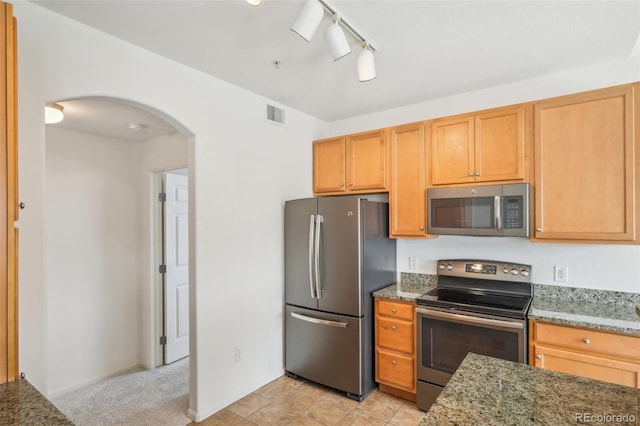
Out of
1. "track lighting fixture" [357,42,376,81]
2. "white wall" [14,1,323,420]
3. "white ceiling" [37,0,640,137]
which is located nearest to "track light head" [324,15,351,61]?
"white ceiling" [37,0,640,137]

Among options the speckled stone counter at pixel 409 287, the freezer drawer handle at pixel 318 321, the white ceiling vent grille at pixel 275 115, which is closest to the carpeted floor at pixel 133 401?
the freezer drawer handle at pixel 318 321

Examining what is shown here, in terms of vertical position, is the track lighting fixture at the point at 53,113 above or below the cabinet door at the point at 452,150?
above

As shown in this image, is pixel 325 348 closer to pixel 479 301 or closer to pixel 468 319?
pixel 468 319

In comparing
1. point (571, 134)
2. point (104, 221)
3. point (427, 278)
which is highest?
point (571, 134)

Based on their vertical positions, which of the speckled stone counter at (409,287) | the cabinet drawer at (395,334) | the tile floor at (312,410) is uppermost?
the speckled stone counter at (409,287)

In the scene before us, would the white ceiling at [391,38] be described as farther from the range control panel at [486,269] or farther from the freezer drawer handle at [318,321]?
the freezer drawer handle at [318,321]

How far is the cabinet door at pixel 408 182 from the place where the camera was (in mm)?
2871

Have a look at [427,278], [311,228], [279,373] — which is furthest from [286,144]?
[279,373]

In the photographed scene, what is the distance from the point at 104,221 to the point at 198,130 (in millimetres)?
1772

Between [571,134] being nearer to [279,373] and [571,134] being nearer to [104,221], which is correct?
[279,373]

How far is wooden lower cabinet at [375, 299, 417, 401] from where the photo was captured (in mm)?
2666

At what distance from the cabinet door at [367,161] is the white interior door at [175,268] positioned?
1.81m

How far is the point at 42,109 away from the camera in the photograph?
1.69 meters

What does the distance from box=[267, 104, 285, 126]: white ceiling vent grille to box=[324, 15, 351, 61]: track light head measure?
1.39 m
